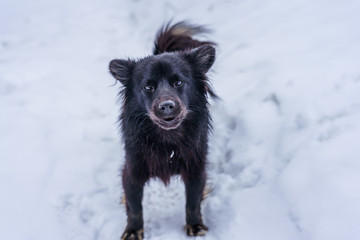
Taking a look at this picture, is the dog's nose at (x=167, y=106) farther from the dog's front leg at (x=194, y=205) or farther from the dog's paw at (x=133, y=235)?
the dog's paw at (x=133, y=235)

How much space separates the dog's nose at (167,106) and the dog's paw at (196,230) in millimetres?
1221

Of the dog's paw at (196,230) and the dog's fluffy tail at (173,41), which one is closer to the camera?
the dog's paw at (196,230)

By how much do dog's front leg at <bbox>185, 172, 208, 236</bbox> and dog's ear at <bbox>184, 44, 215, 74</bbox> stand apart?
3.24 feet

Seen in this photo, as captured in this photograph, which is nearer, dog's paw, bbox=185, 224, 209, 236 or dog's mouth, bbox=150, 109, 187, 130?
dog's mouth, bbox=150, 109, 187, 130

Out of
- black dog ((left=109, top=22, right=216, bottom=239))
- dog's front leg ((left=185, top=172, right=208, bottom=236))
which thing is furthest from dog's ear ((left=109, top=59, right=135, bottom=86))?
dog's front leg ((left=185, top=172, right=208, bottom=236))

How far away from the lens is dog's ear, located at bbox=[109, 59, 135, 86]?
2.73 metres

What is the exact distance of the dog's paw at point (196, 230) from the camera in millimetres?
2883

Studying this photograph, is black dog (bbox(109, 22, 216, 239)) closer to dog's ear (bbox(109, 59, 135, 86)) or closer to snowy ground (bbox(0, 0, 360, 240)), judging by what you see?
dog's ear (bbox(109, 59, 135, 86))

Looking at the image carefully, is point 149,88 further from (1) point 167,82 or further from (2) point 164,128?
(2) point 164,128

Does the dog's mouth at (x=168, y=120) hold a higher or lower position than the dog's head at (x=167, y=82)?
lower

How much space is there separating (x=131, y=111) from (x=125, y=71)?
0.37 m

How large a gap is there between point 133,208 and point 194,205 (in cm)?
57

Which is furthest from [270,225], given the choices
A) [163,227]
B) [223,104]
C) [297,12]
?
[297,12]

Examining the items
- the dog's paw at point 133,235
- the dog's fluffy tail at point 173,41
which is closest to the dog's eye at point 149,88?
the dog's fluffy tail at point 173,41
